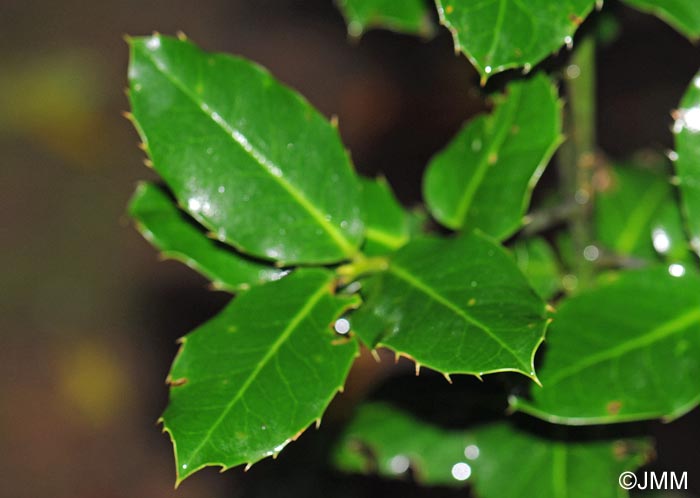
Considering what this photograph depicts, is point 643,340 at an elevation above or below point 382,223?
below

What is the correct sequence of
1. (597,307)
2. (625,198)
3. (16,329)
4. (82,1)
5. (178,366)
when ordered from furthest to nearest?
(82,1)
(16,329)
(625,198)
(597,307)
(178,366)

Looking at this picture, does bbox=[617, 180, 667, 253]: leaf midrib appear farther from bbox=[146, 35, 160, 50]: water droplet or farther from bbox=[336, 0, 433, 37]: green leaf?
bbox=[146, 35, 160, 50]: water droplet

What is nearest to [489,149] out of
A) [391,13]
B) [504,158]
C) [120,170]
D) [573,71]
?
[504,158]

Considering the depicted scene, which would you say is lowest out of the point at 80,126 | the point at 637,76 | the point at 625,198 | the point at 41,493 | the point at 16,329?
the point at 637,76

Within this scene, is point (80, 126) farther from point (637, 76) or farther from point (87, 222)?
point (637, 76)

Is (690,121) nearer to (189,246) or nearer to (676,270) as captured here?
(676,270)

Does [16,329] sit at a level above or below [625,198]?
below

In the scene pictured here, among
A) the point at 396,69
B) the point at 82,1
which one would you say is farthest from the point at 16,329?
the point at 396,69

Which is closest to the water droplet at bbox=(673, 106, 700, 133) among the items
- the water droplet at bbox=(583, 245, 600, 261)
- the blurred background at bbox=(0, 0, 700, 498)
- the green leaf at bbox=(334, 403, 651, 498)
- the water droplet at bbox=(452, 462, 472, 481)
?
the water droplet at bbox=(583, 245, 600, 261)
